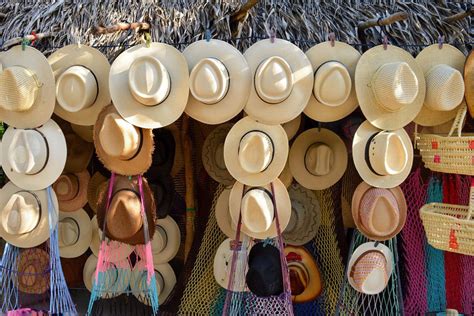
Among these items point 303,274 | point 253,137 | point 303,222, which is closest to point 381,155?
point 253,137

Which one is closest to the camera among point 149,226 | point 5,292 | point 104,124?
point 104,124

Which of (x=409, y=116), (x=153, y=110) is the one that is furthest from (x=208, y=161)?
(x=409, y=116)

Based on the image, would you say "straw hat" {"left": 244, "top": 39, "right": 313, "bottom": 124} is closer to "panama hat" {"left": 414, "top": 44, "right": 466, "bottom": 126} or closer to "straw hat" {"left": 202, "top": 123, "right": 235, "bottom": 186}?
"panama hat" {"left": 414, "top": 44, "right": 466, "bottom": 126}

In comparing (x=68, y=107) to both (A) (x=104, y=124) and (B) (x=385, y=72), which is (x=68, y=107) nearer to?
(A) (x=104, y=124)

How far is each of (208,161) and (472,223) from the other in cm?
171

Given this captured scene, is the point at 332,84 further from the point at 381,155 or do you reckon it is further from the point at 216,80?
the point at 216,80

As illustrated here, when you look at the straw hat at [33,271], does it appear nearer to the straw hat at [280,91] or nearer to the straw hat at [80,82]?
the straw hat at [80,82]

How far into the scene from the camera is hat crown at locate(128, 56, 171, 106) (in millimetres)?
2666

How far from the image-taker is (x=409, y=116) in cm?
289

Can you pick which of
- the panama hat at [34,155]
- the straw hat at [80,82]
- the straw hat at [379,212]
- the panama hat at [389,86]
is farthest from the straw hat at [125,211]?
→ the panama hat at [389,86]

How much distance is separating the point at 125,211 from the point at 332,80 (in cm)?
132

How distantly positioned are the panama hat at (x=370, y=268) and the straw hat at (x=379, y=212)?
110 mm

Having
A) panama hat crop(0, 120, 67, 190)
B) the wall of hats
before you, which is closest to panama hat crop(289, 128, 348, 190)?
the wall of hats

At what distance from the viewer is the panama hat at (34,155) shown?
288 centimetres
